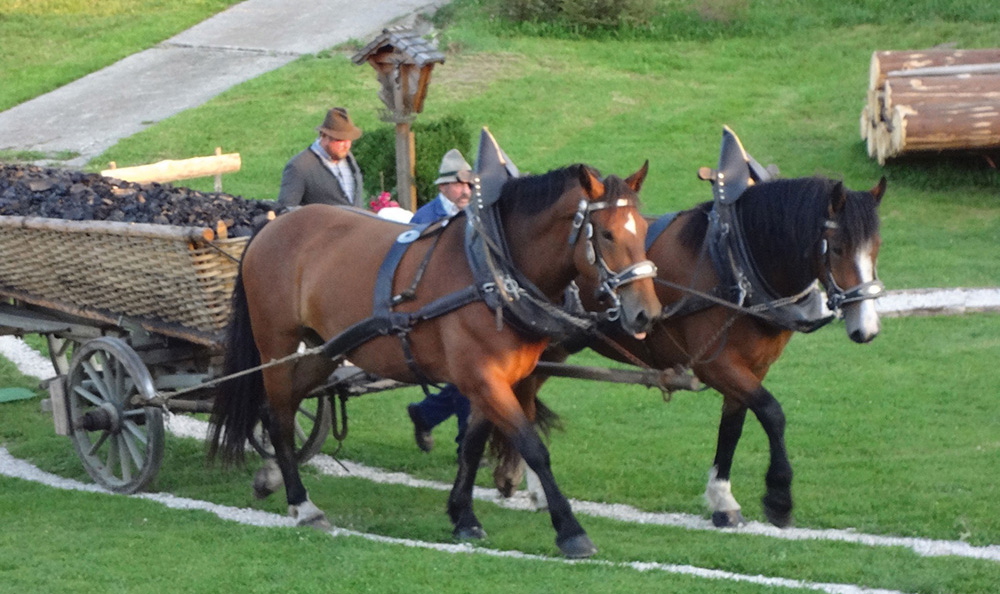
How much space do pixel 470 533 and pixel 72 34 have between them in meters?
19.2

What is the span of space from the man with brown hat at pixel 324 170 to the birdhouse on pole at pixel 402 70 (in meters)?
2.34

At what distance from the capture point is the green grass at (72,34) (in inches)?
838

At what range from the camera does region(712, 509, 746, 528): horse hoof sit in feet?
22.8

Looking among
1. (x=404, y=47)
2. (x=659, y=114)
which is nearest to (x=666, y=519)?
(x=404, y=47)

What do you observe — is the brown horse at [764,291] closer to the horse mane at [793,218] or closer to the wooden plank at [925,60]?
the horse mane at [793,218]

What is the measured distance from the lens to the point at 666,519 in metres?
7.23

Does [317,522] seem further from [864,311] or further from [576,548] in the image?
[864,311]

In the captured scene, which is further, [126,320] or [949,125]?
[949,125]

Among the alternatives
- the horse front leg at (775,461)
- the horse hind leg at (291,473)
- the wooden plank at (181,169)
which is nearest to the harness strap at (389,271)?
the horse hind leg at (291,473)

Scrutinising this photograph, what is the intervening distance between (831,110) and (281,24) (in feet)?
32.9

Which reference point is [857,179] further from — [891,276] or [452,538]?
[452,538]

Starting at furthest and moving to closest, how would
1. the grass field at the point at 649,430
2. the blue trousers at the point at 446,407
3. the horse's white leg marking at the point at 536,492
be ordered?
the blue trousers at the point at 446,407
the horse's white leg marking at the point at 536,492
the grass field at the point at 649,430

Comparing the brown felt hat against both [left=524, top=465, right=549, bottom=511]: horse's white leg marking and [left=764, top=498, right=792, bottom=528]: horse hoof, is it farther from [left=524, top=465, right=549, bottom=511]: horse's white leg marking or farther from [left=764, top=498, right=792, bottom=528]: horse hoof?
[left=764, top=498, right=792, bottom=528]: horse hoof

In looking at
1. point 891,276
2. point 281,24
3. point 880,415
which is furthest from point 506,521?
point 281,24
